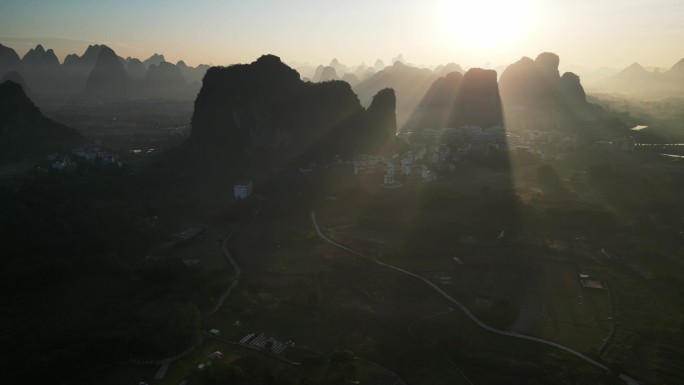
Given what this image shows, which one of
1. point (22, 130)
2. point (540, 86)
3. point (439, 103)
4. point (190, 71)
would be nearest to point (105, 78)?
point (190, 71)

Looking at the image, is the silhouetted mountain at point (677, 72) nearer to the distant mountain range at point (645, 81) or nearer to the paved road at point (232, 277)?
the distant mountain range at point (645, 81)

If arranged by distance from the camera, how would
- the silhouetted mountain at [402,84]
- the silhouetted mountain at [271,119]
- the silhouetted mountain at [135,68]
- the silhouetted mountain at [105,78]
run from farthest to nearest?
the silhouetted mountain at [135,68], the silhouetted mountain at [105,78], the silhouetted mountain at [402,84], the silhouetted mountain at [271,119]

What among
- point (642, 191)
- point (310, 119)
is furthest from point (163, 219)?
point (642, 191)

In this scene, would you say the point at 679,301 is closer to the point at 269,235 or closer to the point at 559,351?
the point at 559,351

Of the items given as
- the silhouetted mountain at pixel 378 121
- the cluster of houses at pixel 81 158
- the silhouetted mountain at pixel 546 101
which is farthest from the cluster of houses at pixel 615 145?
the cluster of houses at pixel 81 158

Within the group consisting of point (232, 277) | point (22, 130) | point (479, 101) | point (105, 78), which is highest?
point (105, 78)

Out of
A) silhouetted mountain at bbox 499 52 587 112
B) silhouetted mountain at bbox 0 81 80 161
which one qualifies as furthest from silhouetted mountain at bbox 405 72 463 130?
silhouetted mountain at bbox 0 81 80 161

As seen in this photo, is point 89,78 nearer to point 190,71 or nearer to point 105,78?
point 105,78
